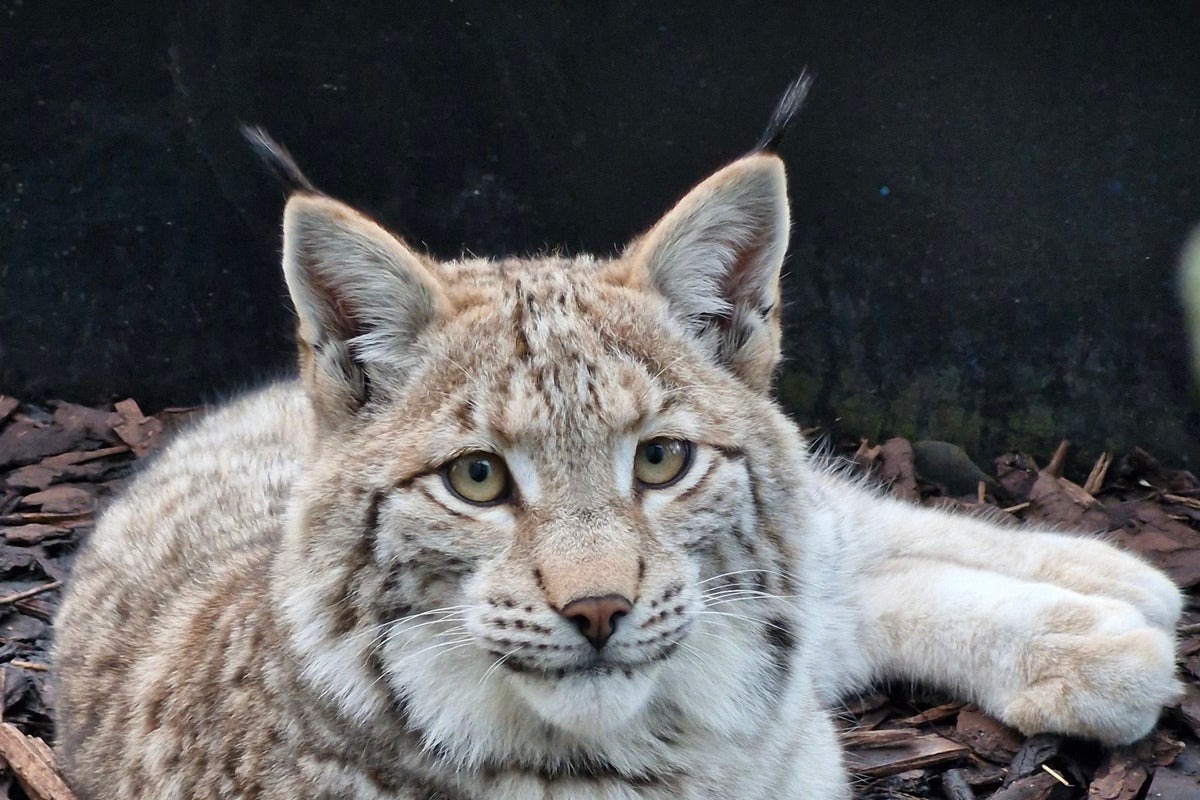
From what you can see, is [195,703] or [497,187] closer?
[195,703]

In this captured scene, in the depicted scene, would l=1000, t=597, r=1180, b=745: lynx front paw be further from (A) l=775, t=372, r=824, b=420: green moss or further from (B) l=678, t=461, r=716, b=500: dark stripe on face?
(A) l=775, t=372, r=824, b=420: green moss

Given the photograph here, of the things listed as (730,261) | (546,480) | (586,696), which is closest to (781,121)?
(730,261)

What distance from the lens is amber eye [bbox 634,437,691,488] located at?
2979 mm

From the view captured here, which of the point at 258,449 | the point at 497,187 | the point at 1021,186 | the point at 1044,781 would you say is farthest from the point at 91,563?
the point at 1021,186

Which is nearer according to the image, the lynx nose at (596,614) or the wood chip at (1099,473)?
the lynx nose at (596,614)

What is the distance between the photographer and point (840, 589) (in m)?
4.70

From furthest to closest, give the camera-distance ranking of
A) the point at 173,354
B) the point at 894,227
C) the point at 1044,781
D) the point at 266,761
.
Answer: the point at 173,354, the point at 894,227, the point at 1044,781, the point at 266,761

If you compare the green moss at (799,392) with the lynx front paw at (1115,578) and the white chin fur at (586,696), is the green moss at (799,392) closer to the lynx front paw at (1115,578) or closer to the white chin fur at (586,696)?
the lynx front paw at (1115,578)

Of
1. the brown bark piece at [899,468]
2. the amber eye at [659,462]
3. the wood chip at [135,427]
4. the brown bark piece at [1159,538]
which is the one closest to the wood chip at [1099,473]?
the brown bark piece at [1159,538]

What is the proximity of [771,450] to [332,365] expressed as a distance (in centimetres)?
115

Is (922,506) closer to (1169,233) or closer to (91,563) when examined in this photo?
(1169,233)

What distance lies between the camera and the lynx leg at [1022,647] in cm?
395

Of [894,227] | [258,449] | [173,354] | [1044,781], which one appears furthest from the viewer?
[173,354]

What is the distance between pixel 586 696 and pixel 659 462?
58 cm
